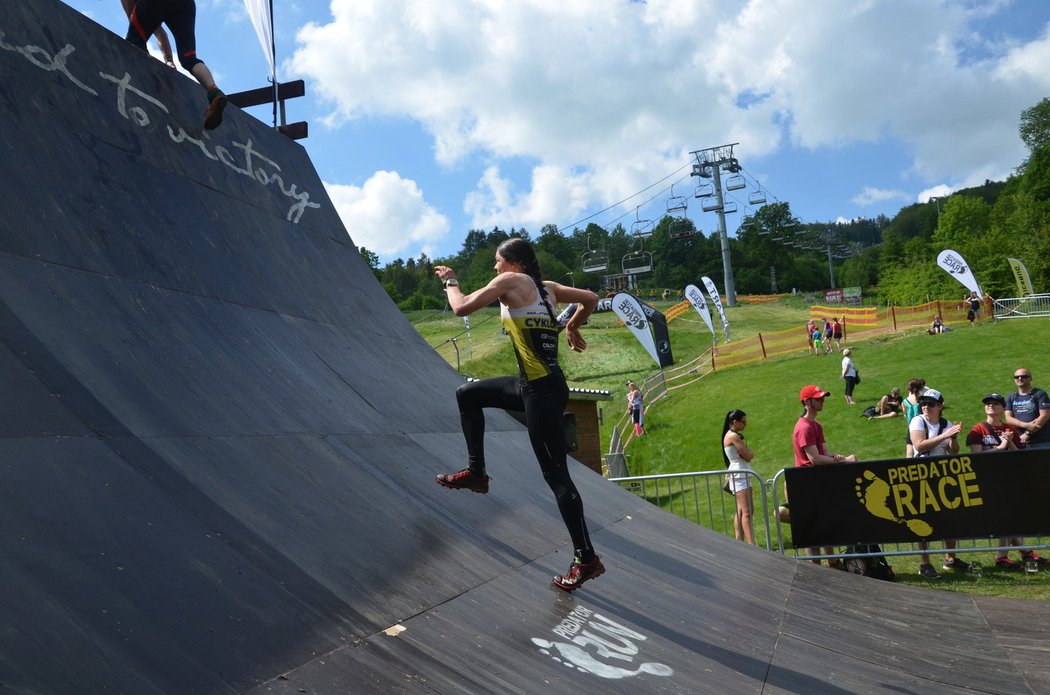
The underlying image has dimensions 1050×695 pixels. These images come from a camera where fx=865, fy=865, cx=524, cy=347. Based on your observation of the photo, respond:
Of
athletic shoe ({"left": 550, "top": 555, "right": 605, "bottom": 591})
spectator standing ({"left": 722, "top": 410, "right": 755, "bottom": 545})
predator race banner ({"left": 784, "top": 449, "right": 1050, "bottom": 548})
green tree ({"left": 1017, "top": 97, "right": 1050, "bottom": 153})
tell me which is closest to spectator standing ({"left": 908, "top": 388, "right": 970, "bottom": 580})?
predator race banner ({"left": 784, "top": 449, "right": 1050, "bottom": 548})

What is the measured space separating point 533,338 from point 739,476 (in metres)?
5.92

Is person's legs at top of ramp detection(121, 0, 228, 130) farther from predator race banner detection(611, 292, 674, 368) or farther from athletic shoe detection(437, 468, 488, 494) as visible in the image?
predator race banner detection(611, 292, 674, 368)

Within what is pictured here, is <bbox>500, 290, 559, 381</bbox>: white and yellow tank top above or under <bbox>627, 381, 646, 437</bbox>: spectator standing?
above

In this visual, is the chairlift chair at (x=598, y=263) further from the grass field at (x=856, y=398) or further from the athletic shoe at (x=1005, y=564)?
the athletic shoe at (x=1005, y=564)

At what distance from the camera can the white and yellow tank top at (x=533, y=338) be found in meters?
3.94

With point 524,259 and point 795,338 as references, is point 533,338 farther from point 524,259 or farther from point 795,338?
point 795,338

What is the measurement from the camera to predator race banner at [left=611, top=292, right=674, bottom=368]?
33.6 meters

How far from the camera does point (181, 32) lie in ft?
20.2

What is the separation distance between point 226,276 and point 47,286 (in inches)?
63.5

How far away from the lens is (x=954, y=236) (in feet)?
344

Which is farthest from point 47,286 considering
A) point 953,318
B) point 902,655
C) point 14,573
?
point 953,318

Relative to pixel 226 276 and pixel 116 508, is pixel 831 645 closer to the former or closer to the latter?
pixel 116 508

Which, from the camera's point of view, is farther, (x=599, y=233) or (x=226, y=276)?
(x=599, y=233)

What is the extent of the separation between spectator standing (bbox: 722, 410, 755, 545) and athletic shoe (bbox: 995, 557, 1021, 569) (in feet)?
7.88
